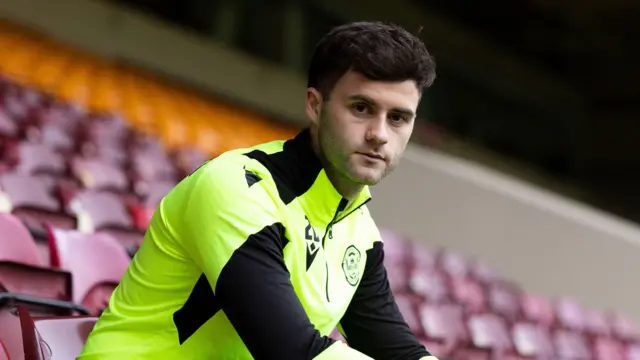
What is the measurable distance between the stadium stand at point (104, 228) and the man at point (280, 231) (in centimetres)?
19

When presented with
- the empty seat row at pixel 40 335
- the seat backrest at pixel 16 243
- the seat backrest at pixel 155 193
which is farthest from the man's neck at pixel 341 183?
the seat backrest at pixel 155 193

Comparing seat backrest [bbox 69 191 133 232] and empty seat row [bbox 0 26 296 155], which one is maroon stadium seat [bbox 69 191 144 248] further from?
empty seat row [bbox 0 26 296 155]

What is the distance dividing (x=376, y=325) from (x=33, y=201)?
1.32 m

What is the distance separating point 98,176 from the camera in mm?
3018

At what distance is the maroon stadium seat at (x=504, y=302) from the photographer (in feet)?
11.5

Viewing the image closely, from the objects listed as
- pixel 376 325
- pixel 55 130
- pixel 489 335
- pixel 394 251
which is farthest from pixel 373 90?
pixel 55 130

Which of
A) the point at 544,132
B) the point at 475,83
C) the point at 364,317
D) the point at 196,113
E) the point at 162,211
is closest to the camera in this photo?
the point at 162,211

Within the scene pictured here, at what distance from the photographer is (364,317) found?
3.92ft

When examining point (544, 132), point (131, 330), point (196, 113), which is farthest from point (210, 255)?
point (544, 132)

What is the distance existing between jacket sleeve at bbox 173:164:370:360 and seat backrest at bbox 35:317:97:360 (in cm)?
33

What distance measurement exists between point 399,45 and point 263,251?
25cm

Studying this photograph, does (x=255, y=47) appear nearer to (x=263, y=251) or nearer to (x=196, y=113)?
(x=196, y=113)

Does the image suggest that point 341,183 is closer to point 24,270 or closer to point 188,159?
point 24,270


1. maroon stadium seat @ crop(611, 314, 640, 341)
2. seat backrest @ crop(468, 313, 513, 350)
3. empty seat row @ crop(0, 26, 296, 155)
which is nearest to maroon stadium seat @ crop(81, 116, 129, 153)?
empty seat row @ crop(0, 26, 296, 155)
